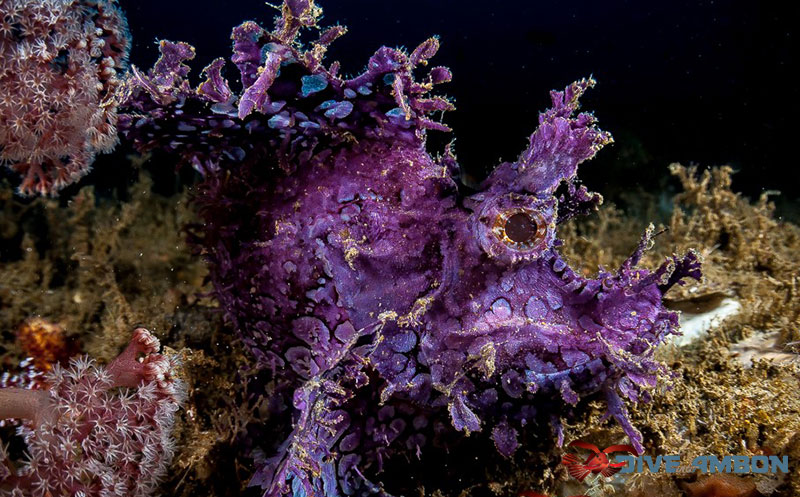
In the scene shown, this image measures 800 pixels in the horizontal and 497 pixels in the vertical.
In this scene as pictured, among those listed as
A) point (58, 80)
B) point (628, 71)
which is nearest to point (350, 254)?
point (58, 80)

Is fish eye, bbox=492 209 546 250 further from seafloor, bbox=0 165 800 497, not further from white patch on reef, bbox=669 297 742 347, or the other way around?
white patch on reef, bbox=669 297 742 347

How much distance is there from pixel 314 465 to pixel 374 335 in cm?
57

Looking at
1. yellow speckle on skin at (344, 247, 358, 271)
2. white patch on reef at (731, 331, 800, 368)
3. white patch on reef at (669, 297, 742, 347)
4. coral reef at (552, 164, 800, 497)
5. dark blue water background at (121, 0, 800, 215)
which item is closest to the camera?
yellow speckle on skin at (344, 247, 358, 271)

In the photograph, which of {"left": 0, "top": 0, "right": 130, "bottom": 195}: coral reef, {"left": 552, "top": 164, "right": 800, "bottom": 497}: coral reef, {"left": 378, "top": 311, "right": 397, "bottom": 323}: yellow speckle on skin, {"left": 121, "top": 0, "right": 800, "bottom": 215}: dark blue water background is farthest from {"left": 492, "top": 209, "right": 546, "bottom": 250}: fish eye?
{"left": 121, "top": 0, "right": 800, "bottom": 215}: dark blue water background

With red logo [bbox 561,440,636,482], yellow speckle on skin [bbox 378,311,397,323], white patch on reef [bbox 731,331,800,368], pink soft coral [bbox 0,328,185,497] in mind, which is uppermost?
white patch on reef [bbox 731,331,800,368]

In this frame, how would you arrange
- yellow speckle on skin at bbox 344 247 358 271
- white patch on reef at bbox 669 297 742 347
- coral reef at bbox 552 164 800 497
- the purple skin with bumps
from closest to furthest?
the purple skin with bumps, yellow speckle on skin at bbox 344 247 358 271, coral reef at bbox 552 164 800 497, white patch on reef at bbox 669 297 742 347

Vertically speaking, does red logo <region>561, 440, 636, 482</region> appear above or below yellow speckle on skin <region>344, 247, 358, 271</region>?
below

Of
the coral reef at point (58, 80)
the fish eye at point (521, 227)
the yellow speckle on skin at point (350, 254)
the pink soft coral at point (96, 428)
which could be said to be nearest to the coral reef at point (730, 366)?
the fish eye at point (521, 227)

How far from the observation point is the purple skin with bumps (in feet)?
6.50

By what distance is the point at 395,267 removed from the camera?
2.18 metres

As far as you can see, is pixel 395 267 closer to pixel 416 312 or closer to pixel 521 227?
pixel 416 312

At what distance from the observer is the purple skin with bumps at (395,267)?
1980mm

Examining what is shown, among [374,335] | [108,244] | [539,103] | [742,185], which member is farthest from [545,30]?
[374,335]

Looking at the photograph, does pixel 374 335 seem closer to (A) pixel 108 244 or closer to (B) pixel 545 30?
(A) pixel 108 244
